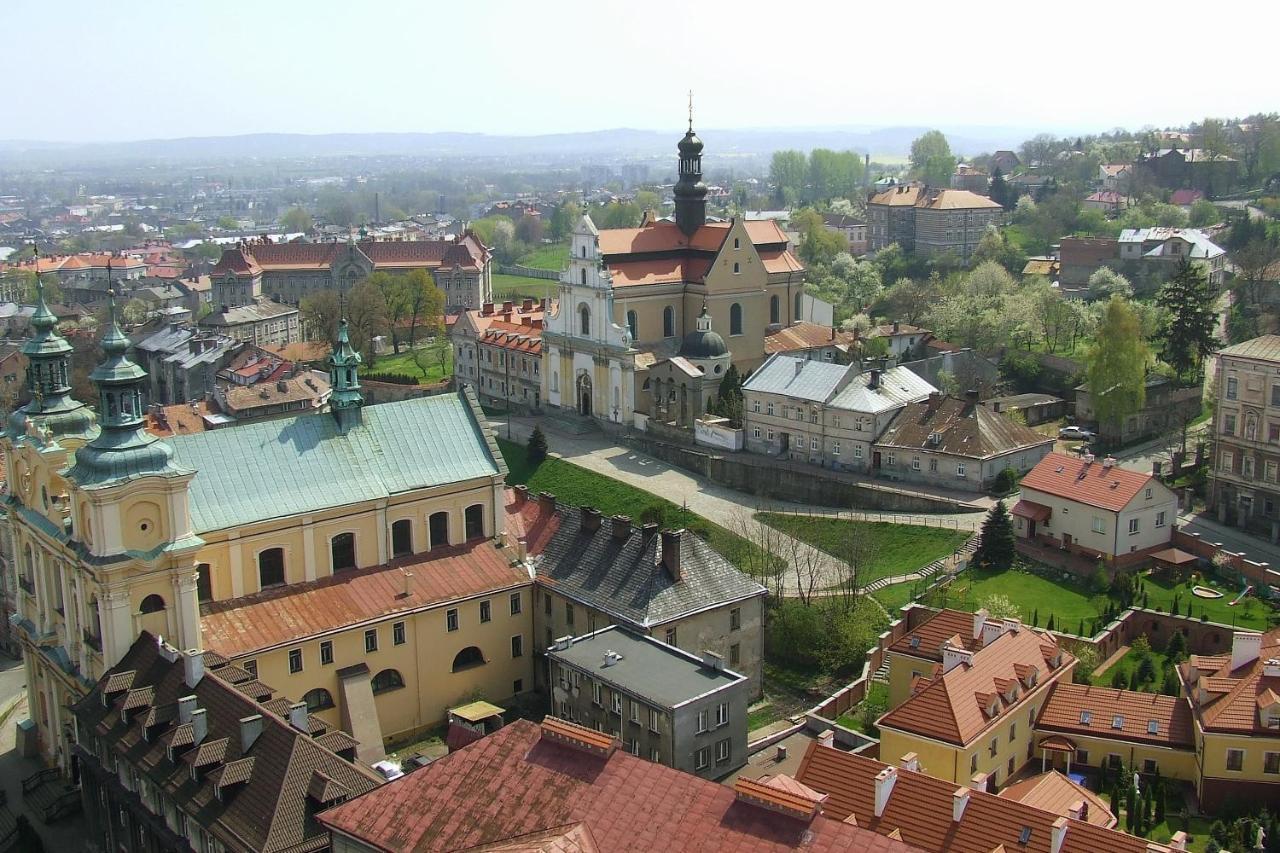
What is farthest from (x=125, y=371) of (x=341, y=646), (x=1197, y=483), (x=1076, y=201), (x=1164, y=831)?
(x=1076, y=201)

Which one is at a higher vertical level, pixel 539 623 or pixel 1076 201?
pixel 1076 201

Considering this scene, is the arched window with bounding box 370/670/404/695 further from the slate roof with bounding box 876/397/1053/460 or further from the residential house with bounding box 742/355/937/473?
the slate roof with bounding box 876/397/1053/460

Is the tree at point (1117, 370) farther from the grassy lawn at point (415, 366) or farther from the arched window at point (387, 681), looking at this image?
the grassy lawn at point (415, 366)

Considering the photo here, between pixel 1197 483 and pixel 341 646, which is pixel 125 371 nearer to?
pixel 341 646

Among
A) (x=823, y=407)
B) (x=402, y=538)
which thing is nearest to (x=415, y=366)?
(x=823, y=407)

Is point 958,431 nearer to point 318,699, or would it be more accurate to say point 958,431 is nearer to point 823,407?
Result: point 823,407

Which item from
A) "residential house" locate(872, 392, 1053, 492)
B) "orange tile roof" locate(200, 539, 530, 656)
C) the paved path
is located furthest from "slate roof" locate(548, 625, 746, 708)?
"residential house" locate(872, 392, 1053, 492)
